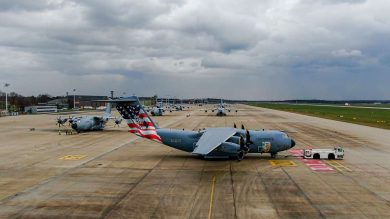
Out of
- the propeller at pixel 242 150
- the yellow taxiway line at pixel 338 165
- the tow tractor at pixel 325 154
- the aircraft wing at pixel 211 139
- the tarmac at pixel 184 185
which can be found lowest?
the yellow taxiway line at pixel 338 165

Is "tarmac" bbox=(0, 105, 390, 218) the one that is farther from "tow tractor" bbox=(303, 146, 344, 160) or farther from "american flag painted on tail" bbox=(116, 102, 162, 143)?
"american flag painted on tail" bbox=(116, 102, 162, 143)

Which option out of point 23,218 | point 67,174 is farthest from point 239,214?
point 67,174

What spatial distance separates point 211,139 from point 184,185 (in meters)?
7.08

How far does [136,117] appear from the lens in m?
41.8

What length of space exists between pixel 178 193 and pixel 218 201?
10.6 ft

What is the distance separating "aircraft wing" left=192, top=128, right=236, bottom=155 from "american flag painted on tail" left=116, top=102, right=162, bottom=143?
6.63 m

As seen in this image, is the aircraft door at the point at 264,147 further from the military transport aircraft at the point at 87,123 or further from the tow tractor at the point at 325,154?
the military transport aircraft at the point at 87,123

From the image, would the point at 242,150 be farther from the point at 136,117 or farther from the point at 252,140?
the point at 136,117

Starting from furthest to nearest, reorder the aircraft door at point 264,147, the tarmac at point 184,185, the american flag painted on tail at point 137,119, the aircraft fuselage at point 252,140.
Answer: the american flag painted on tail at point 137,119
the aircraft door at point 264,147
the aircraft fuselage at point 252,140
the tarmac at point 184,185

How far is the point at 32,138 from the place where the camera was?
6131 centimetres

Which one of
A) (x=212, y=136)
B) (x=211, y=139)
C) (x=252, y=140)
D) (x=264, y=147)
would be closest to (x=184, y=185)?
(x=211, y=139)

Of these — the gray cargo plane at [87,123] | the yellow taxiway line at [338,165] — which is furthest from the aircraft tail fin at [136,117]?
the gray cargo plane at [87,123]

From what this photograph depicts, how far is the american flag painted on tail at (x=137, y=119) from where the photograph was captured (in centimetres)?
4138

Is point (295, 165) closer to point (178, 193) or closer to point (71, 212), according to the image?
point (178, 193)
